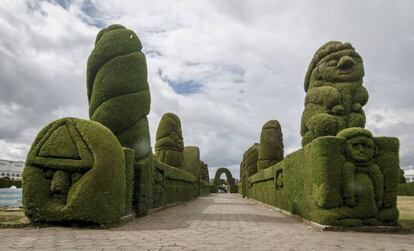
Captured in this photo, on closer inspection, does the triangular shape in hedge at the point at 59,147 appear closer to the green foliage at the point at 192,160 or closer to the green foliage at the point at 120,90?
the green foliage at the point at 120,90

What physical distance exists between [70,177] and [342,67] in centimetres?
853

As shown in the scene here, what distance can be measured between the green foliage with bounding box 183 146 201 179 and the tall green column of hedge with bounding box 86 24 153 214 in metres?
20.9

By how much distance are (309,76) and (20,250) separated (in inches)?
403

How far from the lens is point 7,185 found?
31.0 meters

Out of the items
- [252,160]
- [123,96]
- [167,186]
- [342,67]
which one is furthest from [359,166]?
[252,160]

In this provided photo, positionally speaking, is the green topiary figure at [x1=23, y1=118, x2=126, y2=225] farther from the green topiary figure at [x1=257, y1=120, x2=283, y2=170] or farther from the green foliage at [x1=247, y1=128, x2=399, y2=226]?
the green topiary figure at [x1=257, y1=120, x2=283, y2=170]

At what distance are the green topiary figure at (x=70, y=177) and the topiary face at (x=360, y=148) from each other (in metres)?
5.77

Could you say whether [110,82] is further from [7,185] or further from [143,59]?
[7,185]

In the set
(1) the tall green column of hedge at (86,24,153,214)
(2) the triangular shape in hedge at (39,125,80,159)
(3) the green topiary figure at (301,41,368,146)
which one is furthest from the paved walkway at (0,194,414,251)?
(1) the tall green column of hedge at (86,24,153,214)

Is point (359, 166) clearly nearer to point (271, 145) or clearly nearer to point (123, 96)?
point (123, 96)

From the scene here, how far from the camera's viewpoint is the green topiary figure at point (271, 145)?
23.3 m

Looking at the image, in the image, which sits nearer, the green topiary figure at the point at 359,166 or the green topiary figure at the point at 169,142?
the green topiary figure at the point at 359,166

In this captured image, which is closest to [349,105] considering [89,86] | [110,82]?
[110,82]

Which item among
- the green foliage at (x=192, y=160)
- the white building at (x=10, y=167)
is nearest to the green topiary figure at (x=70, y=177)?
the green foliage at (x=192, y=160)
